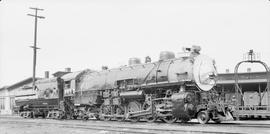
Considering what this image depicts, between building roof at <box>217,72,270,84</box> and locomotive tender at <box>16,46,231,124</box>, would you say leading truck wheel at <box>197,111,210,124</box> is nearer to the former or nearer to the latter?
locomotive tender at <box>16,46,231,124</box>

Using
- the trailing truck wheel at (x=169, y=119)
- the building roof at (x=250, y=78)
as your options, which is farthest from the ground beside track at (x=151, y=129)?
the building roof at (x=250, y=78)

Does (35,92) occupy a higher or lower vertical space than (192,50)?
lower

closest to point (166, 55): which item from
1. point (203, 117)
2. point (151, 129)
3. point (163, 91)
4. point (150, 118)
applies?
point (163, 91)

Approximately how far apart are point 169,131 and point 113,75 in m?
9.84

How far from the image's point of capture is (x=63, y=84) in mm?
27891

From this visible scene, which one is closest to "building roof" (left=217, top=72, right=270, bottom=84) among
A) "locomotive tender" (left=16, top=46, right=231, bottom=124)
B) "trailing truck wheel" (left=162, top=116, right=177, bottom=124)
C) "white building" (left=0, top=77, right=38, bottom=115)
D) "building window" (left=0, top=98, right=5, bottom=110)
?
"locomotive tender" (left=16, top=46, right=231, bottom=124)

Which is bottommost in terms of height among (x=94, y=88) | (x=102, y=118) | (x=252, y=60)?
(x=102, y=118)

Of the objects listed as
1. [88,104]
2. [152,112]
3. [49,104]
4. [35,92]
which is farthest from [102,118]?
[35,92]

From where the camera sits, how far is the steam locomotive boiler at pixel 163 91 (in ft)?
58.7

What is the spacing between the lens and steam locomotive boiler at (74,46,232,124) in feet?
58.7

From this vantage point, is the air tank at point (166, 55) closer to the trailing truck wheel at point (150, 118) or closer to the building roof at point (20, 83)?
the trailing truck wheel at point (150, 118)

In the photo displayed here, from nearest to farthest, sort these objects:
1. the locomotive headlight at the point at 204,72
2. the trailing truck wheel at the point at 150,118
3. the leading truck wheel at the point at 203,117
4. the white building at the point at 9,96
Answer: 1. the leading truck wheel at the point at 203,117
2. the locomotive headlight at the point at 204,72
3. the trailing truck wheel at the point at 150,118
4. the white building at the point at 9,96

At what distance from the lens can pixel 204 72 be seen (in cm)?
1891

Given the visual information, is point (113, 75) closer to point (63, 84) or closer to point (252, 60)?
point (63, 84)
